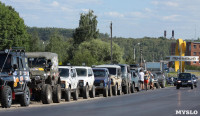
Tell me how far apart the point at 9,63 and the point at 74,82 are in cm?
900

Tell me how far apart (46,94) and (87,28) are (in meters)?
84.9

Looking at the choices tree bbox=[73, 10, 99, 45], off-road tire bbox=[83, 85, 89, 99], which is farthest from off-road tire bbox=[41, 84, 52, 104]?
tree bbox=[73, 10, 99, 45]

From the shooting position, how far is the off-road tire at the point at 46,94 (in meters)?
26.9

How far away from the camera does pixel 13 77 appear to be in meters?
23.4

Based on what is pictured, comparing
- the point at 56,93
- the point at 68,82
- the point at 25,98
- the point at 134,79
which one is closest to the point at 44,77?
the point at 56,93

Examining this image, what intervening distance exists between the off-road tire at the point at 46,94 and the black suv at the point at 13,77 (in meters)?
2.09

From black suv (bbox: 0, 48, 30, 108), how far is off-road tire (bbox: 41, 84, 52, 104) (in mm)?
2086

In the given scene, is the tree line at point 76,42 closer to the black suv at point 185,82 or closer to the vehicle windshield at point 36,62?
the black suv at point 185,82

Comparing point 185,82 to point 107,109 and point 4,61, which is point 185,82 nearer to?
point 4,61

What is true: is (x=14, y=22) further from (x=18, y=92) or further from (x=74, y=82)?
(x=18, y=92)

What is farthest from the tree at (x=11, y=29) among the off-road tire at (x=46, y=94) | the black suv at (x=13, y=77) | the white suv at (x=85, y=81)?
the black suv at (x=13, y=77)

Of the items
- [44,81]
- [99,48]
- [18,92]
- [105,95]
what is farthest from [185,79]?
[99,48]

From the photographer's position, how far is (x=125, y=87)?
146 ft

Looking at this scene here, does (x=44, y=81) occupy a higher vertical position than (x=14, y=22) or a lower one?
lower
